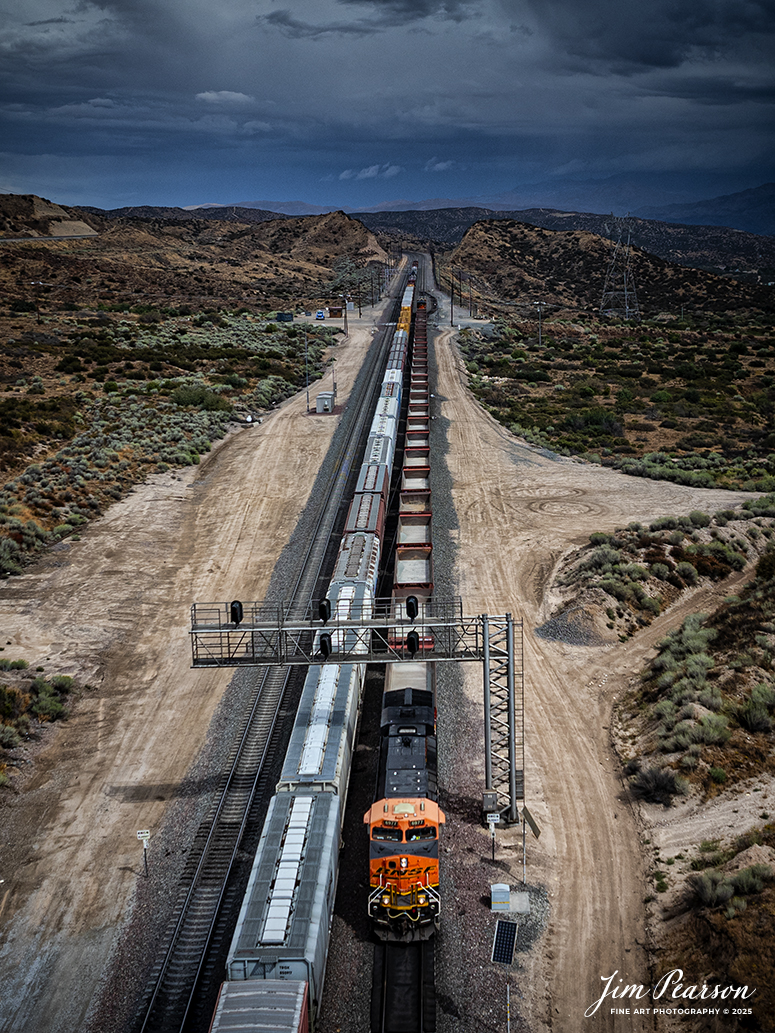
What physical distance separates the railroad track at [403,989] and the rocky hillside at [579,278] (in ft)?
469

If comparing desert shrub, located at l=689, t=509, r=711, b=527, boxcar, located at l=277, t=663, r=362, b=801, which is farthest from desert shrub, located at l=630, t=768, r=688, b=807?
desert shrub, located at l=689, t=509, r=711, b=527

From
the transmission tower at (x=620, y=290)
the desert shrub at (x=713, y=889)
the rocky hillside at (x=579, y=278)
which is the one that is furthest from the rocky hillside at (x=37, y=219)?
the desert shrub at (x=713, y=889)

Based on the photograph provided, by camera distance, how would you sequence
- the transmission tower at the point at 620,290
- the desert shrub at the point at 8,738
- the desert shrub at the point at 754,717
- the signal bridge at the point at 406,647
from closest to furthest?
the signal bridge at the point at 406,647 → the desert shrub at the point at 754,717 → the desert shrub at the point at 8,738 → the transmission tower at the point at 620,290

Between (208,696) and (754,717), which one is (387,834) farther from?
(208,696)

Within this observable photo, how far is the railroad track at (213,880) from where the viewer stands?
18750 mm

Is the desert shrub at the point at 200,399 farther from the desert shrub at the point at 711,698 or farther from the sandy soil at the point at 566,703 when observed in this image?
the desert shrub at the point at 711,698

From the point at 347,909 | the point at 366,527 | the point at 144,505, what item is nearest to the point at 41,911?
the point at 347,909

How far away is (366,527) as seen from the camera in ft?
124

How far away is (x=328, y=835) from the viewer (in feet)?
65.8

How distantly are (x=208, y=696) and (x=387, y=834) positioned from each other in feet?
45.6

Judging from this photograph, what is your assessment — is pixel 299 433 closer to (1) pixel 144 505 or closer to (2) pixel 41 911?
(1) pixel 144 505

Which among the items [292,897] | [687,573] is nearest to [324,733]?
[292,897]

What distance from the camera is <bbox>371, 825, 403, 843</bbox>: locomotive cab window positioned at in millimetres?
20234
